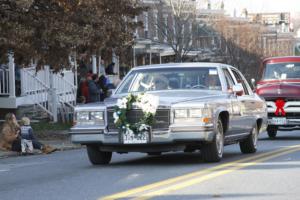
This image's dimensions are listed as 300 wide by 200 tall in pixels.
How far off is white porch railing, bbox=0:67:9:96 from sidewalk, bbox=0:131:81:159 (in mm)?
3846

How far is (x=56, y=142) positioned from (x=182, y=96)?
9.25 meters

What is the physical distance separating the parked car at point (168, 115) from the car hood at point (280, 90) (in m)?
6.04

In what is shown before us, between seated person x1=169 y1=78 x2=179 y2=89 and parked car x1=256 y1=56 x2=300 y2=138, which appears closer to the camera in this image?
seated person x1=169 y1=78 x2=179 y2=89

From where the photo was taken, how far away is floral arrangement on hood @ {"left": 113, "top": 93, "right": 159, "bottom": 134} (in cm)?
1178

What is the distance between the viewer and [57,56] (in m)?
21.1

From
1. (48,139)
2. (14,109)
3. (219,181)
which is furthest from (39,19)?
(219,181)

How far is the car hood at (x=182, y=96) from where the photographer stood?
1194 cm

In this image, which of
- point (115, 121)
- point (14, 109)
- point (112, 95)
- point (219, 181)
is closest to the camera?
point (219, 181)

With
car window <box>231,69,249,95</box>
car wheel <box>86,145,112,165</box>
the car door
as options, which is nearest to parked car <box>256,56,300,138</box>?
the car door

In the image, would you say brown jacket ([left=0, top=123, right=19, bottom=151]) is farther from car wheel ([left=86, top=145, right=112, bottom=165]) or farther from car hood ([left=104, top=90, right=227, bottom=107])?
car hood ([left=104, top=90, right=227, bottom=107])

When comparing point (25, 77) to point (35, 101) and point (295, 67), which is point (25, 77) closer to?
point (35, 101)

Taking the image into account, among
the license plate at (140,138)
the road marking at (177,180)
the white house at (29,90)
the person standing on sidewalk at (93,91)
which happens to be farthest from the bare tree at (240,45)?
the license plate at (140,138)

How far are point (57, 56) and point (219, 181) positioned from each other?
11790mm

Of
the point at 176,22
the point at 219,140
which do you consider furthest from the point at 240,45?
the point at 219,140
